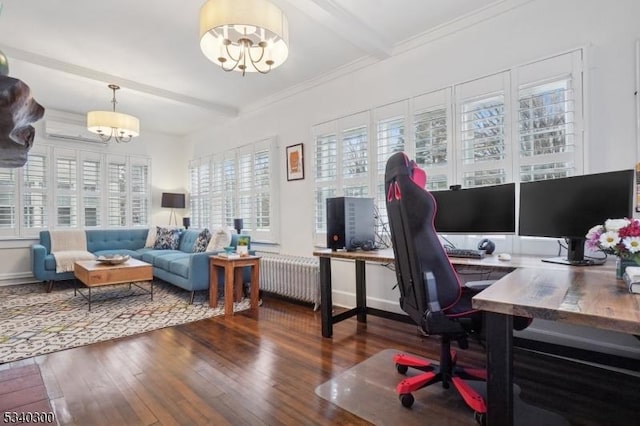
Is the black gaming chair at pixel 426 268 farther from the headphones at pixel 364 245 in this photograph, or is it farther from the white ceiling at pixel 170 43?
the white ceiling at pixel 170 43

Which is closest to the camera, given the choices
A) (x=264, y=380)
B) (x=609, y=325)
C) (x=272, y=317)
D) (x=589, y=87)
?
(x=609, y=325)

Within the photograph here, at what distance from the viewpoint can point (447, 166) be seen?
2.98m

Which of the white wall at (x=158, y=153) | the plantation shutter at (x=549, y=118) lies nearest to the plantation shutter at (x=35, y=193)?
the white wall at (x=158, y=153)

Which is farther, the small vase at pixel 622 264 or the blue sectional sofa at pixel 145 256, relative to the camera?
the blue sectional sofa at pixel 145 256

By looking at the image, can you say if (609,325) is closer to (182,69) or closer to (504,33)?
(504,33)

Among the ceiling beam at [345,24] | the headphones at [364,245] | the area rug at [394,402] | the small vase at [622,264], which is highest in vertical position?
the ceiling beam at [345,24]

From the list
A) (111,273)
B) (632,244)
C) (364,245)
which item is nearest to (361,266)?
(364,245)

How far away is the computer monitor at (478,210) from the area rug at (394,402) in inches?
40.7

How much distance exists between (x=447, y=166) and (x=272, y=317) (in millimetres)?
2245

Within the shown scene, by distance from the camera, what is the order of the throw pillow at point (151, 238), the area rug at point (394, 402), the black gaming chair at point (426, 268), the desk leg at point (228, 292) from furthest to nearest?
the throw pillow at point (151, 238) → the desk leg at point (228, 292) → the area rug at point (394, 402) → the black gaming chair at point (426, 268)

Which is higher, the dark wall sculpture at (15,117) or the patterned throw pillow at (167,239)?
the dark wall sculpture at (15,117)

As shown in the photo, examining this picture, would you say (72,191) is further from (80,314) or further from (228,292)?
(228,292)

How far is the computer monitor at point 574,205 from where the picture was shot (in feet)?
5.98

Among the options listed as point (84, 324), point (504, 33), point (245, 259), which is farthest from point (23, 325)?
point (504, 33)
